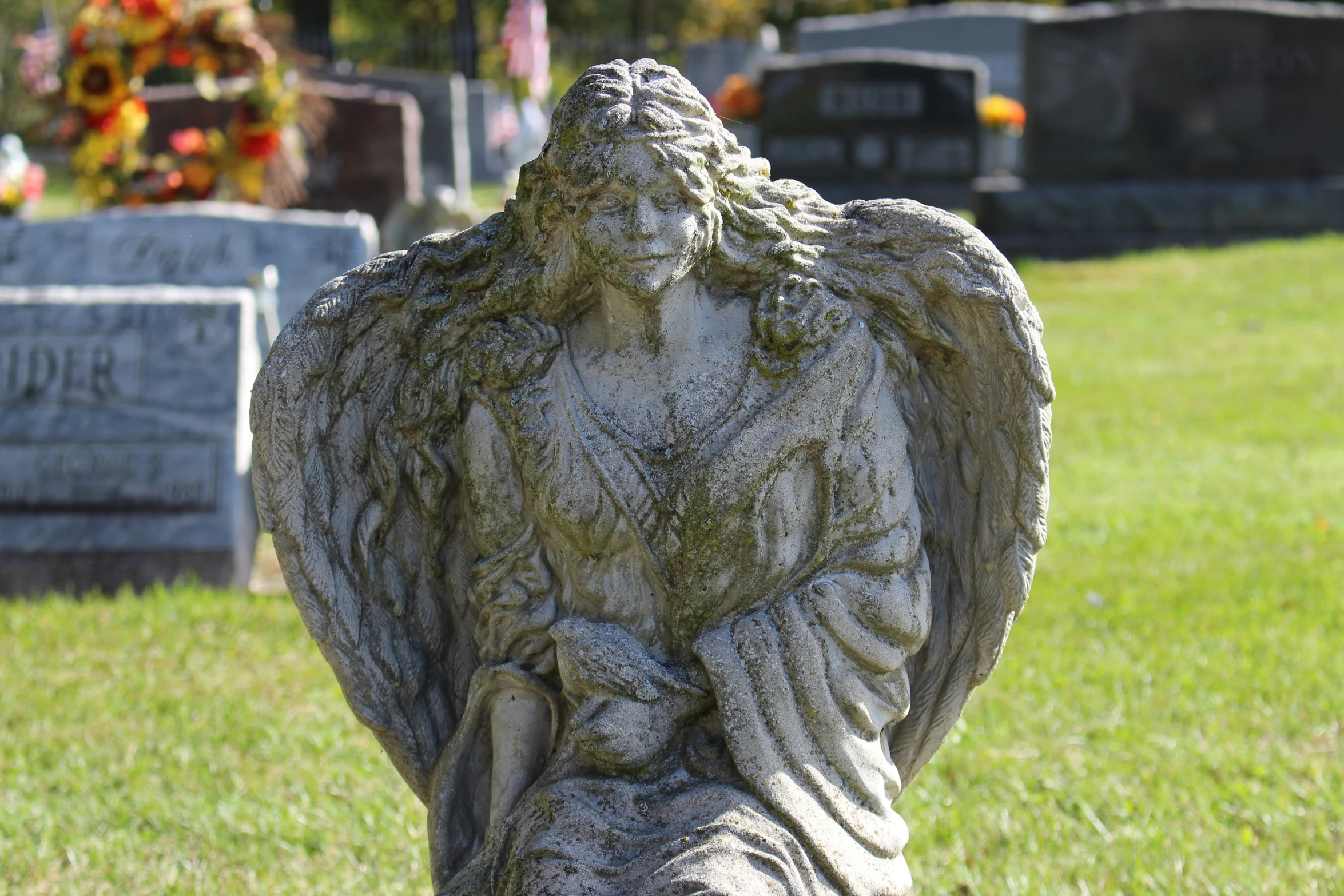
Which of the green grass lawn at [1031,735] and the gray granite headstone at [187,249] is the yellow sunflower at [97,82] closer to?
the gray granite headstone at [187,249]

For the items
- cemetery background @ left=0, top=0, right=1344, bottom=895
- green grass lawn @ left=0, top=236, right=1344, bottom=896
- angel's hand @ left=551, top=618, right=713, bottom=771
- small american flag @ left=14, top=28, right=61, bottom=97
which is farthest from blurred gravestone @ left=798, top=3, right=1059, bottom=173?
angel's hand @ left=551, top=618, right=713, bottom=771

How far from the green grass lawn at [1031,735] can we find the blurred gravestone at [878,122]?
736 cm

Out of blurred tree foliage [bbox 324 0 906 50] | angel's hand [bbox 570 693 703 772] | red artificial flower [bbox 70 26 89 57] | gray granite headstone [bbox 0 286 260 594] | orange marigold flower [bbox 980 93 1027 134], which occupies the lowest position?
gray granite headstone [bbox 0 286 260 594]

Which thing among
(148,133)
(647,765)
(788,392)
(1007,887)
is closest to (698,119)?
(788,392)

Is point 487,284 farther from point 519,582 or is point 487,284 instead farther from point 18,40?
point 18,40

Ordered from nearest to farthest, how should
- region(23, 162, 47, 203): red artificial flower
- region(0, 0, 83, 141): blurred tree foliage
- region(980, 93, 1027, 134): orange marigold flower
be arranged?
region(23, 162, 47, 203): red artificial flower
region(980, 93, 1027, 134): orange marigold flower
region(0, 0, 83, 141): blurred tree foliage

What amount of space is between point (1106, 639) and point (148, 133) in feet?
27.6

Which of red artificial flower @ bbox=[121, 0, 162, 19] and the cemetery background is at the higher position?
red artificial flower @ bbox=[121, 0, 162, 19]

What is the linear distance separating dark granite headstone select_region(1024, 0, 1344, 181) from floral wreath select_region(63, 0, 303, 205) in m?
6.50

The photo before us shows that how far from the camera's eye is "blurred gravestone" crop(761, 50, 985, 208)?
13906 mm

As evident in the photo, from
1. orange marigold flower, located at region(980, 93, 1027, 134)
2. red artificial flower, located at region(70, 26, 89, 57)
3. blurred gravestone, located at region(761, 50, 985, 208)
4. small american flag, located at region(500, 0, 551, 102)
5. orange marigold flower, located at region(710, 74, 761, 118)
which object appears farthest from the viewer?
orange marigold flower, located at region(980, 93, 1027, 134)

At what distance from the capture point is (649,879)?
2.19 metres

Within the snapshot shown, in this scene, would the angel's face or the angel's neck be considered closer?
the angel's face

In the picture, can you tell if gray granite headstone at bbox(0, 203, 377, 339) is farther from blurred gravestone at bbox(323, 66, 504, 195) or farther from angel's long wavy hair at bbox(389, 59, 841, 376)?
blurred gravestone at bbox(323, 66, 504, 195)
